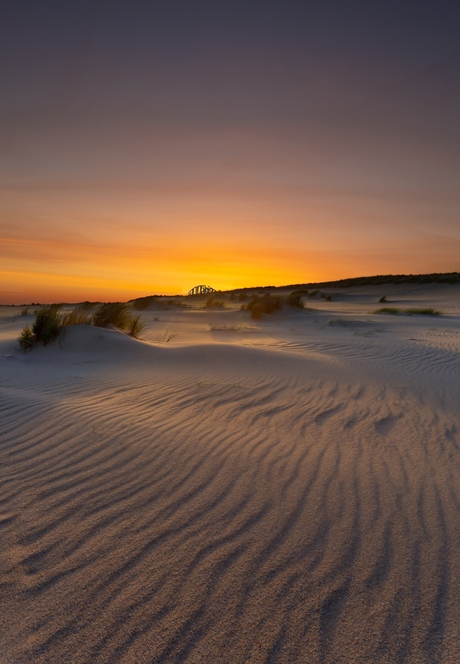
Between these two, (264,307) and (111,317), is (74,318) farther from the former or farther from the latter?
(264,307)

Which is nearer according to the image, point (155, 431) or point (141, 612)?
point (141, 612)

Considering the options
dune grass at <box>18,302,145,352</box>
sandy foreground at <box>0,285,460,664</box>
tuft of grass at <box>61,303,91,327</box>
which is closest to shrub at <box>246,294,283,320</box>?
dune grass at <box>18,302,145,352</box>

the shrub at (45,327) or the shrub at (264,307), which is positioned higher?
the shrub at (264,307)

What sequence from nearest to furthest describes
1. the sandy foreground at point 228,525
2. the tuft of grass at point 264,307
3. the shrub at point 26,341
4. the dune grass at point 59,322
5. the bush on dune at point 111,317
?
the sandy foreground at point 228,525, the shrub at point 26,341, the dune grass at point 59,322, the bush on dune at point 111,317, the tuft of grass at point 264,307

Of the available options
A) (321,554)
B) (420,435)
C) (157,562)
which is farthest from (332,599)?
(420,435)

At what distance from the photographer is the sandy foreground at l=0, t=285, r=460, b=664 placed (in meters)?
1.95

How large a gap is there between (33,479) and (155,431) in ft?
4.21

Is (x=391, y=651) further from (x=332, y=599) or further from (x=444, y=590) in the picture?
(x=444, y=590)

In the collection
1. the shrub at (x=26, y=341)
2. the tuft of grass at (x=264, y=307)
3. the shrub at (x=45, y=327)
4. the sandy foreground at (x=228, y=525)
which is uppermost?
the tuft of grass at (x=264, y=307)

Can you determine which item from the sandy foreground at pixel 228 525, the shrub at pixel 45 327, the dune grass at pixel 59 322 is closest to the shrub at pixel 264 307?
the dune grass at pixel 59 322

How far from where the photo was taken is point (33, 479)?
326 cm

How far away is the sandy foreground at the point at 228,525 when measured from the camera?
1.95 meters

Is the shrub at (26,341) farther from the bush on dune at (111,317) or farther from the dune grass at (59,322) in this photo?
the bush on dune at (111,317)

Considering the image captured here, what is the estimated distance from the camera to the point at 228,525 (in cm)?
274
